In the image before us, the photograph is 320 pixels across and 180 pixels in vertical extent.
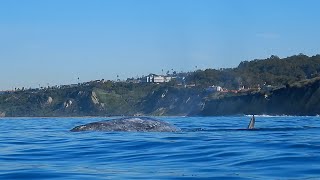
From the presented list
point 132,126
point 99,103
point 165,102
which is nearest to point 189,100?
point 165,102

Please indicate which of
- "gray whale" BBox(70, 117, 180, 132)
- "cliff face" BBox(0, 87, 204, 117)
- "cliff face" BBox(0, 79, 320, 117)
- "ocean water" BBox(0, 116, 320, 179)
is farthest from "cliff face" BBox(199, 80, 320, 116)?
"ocean water" BBox(0, 116, 320, 179)

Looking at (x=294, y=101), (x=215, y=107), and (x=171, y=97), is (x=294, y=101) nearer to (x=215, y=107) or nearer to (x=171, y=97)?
(x=215, y=107)

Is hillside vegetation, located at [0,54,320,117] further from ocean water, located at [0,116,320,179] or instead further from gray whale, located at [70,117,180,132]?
ocean water, located at [0,116,320,179]

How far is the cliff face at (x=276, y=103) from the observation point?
116688 millimetres

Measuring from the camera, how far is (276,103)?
125875 millimetres

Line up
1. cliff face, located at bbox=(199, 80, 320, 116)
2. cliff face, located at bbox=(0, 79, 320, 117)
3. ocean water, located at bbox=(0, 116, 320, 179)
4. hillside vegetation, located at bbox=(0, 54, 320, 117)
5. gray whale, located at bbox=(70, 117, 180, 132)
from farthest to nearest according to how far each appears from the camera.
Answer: hillside vegetation, located at bbox=(0, 54, 320, 117) → cliff face, located at bbox=(0, 79, 320, 117) → cliff face, located at bbox=(199, 80, 320, 116) → gray whale, located at bbox=(70, 117, 180, 132) → ocean water, located at bbox=(0, 116, 320, 179)

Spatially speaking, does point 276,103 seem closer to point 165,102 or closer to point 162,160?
point 165,102

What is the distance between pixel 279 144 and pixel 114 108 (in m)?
163

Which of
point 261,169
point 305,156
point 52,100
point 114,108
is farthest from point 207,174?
point 52,100

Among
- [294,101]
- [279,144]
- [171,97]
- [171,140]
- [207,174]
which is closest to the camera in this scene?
[207,174]

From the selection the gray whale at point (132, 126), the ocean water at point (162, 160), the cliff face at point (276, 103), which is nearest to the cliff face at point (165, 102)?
the cliff face at point (276, 103)

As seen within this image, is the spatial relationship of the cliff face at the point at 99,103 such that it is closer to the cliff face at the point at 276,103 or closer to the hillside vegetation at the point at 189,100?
the hillside vegetation at the point at 189,100

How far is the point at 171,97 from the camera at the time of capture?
168m

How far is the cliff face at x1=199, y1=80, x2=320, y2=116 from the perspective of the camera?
117 m
